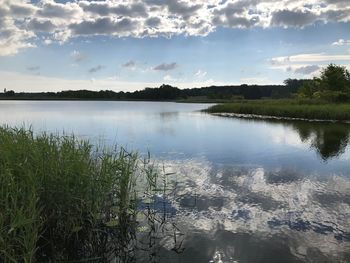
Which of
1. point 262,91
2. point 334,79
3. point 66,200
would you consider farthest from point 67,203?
point 262,91

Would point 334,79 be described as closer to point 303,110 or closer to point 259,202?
point 303,110

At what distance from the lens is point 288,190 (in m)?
13.1

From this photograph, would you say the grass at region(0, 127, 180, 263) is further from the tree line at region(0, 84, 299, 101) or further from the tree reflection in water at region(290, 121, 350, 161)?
the tree line at region(0, 84, 299, 101)

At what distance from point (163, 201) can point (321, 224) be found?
4770mm

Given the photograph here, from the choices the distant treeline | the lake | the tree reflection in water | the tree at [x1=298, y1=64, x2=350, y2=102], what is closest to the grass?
the lake

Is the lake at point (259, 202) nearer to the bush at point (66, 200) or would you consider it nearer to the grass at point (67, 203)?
the grass at point (67, 203)

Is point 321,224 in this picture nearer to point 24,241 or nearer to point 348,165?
point 24,241

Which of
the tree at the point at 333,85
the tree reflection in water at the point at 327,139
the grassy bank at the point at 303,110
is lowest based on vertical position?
the tree reflection in water at the point at 327,139

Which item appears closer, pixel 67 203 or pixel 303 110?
pixel 67 203

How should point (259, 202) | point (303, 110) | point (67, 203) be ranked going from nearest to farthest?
point (67, 203) < point (259, 202) < point (303, 110)

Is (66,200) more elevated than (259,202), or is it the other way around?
(66,200)

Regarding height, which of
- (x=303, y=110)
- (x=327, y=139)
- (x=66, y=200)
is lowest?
(x=327, y=139)

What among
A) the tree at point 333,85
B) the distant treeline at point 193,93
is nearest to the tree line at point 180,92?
the distant treeline at point 193,93

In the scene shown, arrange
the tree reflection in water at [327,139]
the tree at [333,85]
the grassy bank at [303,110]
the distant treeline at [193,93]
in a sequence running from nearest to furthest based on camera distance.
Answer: the tree reflection in water at [327,139] → the grassy bank at [303,110] → the tree at [333,85] → the distant treeline at [193,93]
